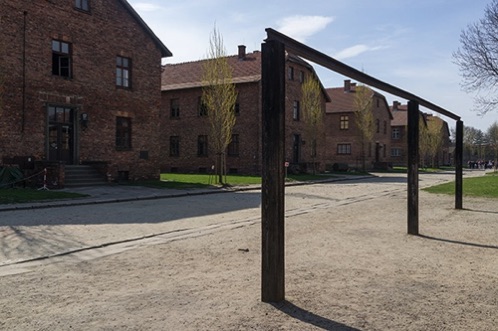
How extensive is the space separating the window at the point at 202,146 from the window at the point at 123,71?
38.6 ft

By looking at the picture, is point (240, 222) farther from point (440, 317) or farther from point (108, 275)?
point (440, 317)

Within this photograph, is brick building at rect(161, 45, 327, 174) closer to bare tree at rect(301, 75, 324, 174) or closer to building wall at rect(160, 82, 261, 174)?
building wall at rect(160, 82, 261, 174)

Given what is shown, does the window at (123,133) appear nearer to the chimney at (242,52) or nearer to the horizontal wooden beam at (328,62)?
the chimney at (242,52)

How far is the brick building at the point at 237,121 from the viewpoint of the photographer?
110 feet

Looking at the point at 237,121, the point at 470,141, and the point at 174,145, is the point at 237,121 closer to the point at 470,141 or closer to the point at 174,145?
the point at 174,145

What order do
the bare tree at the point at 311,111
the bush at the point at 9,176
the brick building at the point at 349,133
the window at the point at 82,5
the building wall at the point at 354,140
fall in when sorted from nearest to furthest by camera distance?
the bush at the point at 9,176, the window at the point at 82,5, the bare tree at the point at 311,111, the building wall at the point at 354,140, the brick building at the point at 349,133

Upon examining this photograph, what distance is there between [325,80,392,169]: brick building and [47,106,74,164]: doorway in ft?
113

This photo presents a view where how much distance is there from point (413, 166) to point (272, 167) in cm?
563

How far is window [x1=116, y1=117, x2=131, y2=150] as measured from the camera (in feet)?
79.0

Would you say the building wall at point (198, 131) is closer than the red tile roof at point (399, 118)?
Yes

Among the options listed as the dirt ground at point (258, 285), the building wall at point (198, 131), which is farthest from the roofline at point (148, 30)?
the dirt ground at point (258, 285)

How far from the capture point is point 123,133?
24453mm

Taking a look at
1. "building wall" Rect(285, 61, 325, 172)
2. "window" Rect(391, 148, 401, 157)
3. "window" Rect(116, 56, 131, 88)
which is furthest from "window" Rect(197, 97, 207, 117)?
"window" Rect(391, 148, 401, 157)

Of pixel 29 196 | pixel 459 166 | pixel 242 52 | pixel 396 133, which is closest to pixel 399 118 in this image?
pixel 396 133
